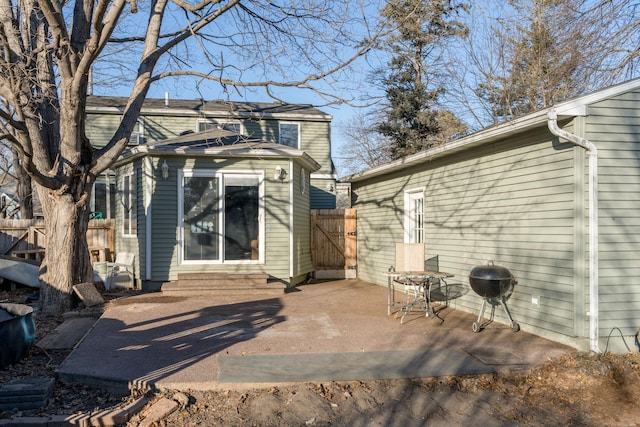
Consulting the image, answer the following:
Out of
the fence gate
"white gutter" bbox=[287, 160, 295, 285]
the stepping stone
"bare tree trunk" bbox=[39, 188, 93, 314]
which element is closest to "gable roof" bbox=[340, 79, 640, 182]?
"white gutter" bbox=[287, 160, 295, 285]

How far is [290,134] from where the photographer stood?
1839 centimetres

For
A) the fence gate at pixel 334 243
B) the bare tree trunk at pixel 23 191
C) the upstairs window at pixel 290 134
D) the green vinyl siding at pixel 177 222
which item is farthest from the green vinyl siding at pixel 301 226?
the bare tree trunk at pixel 23 191

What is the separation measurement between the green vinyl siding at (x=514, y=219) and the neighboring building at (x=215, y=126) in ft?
29.1

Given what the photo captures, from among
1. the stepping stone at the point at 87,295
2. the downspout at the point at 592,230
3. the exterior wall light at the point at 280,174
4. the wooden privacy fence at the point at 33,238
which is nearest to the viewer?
the downspout at the point at 592,230

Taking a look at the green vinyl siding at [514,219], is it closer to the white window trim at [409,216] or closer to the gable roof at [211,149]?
the white window trim at [409,216]

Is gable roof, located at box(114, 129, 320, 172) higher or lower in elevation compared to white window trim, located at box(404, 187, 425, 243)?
higher

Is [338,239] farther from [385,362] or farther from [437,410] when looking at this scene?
[437,410]

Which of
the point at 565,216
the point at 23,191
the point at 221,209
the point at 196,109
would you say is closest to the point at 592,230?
the point at 565,216

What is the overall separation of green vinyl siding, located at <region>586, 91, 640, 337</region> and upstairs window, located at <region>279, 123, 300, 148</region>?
1345 cm

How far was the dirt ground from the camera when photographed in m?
3.98

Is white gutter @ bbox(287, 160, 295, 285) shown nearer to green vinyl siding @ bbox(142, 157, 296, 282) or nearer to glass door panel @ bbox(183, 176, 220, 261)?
green vinyl siding @ bbox(142, 157, 296, 282)

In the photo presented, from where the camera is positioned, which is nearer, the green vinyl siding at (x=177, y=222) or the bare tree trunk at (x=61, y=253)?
the bare tree trunk at (x=61, y=253)

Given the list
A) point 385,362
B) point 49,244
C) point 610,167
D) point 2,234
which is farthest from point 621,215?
point 2,234

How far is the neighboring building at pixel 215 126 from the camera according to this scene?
17.1 metres
